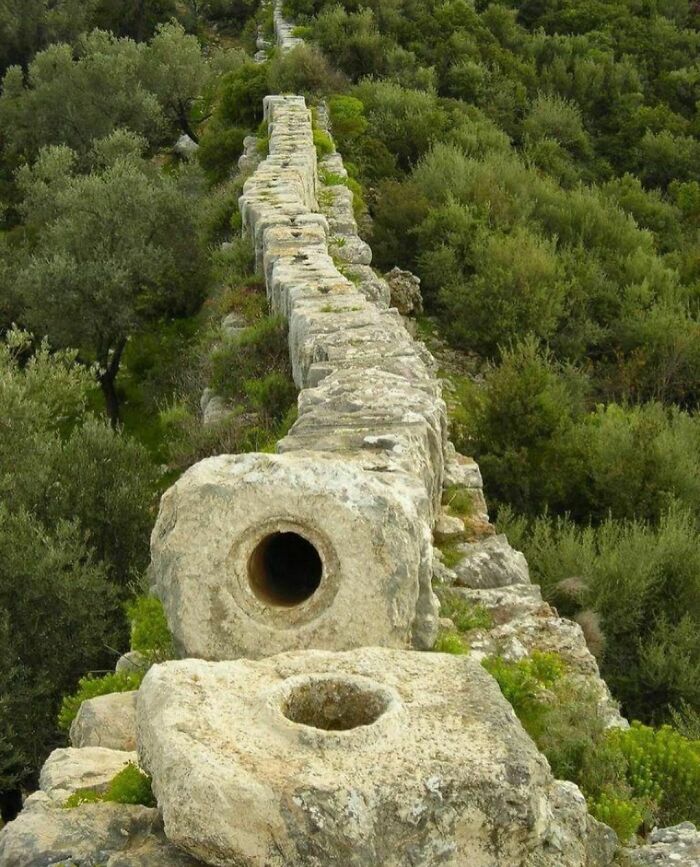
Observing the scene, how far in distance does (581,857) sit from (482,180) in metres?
14.4

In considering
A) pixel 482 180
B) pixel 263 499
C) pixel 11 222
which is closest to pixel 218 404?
pixel 263 499

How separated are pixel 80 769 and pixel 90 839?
0.64m

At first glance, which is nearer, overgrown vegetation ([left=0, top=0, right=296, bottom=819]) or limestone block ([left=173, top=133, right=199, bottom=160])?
overgrown vegetation ([left=0, top=0, right=296, bottom=819])

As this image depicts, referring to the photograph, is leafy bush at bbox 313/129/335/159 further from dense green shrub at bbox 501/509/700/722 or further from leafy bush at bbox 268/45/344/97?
dense green shrub at bbox 501/509/700/722

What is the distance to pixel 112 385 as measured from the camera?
51.2 feet

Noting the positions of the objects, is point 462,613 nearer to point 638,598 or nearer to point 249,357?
point 638,598

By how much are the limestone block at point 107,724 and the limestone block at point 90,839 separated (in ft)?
3.10

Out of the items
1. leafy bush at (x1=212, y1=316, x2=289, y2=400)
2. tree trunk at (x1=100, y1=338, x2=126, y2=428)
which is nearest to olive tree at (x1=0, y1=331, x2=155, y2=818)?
leafy bush at (x1=212, y1=316, x2=289, y2=400)

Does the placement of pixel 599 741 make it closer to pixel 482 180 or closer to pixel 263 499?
pixel 263 499

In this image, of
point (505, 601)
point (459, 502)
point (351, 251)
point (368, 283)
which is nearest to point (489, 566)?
point (505, 601)

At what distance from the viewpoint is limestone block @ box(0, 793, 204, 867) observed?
9.71 ft

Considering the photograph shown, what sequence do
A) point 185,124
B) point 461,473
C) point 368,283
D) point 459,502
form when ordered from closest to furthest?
point 459,502
point 461,473
point 368,283
point 185,124

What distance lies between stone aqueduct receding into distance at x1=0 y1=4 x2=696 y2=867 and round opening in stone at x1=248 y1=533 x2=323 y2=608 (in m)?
0.01

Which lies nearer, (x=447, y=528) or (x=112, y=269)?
(x=447, y=528)
